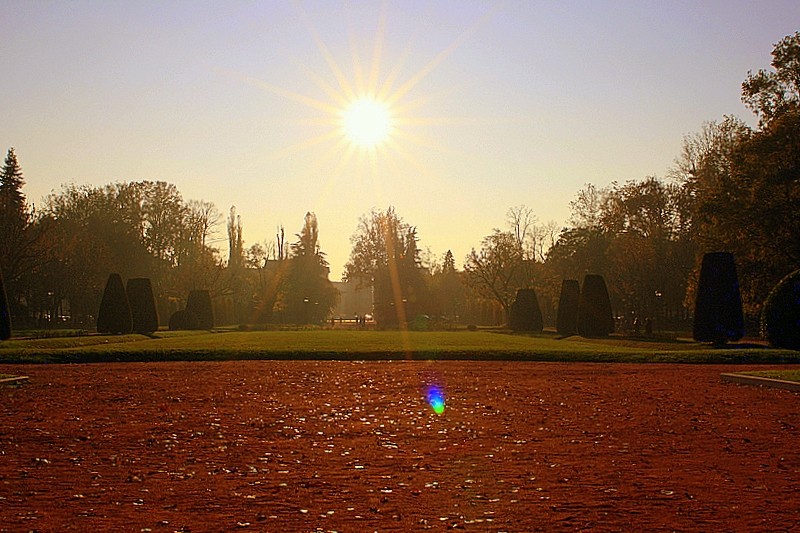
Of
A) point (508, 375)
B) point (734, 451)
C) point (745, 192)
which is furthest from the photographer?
point (745, 192)

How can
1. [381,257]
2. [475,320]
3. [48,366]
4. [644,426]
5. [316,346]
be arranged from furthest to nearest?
1. [475,320]
2. [381,257]
3. [316,346]
4. [48,366]
5. [644,426]

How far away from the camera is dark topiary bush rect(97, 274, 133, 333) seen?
5009 centimetres

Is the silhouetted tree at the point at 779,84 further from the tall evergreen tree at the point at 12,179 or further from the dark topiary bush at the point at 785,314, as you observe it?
the tall evergreen tree at the point at 12,179

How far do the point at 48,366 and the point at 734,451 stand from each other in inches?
925

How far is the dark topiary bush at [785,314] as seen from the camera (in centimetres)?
3175

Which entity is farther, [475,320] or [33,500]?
[475,320]

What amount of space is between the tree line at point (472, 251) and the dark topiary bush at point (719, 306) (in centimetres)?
449

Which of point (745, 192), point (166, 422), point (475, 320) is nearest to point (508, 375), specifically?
point (166, 422)

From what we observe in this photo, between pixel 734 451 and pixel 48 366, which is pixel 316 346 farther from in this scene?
pixel 734 451

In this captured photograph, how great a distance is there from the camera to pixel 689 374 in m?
24.5

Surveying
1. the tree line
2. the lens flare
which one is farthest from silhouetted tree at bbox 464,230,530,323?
the lens flare

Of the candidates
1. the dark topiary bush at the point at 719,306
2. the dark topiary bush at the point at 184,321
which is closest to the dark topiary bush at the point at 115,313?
the dark topiary bush at the point at 184,321

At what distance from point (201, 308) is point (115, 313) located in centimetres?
1582

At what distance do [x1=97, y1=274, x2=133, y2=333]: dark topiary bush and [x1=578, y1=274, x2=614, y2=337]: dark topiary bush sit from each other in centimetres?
2674
